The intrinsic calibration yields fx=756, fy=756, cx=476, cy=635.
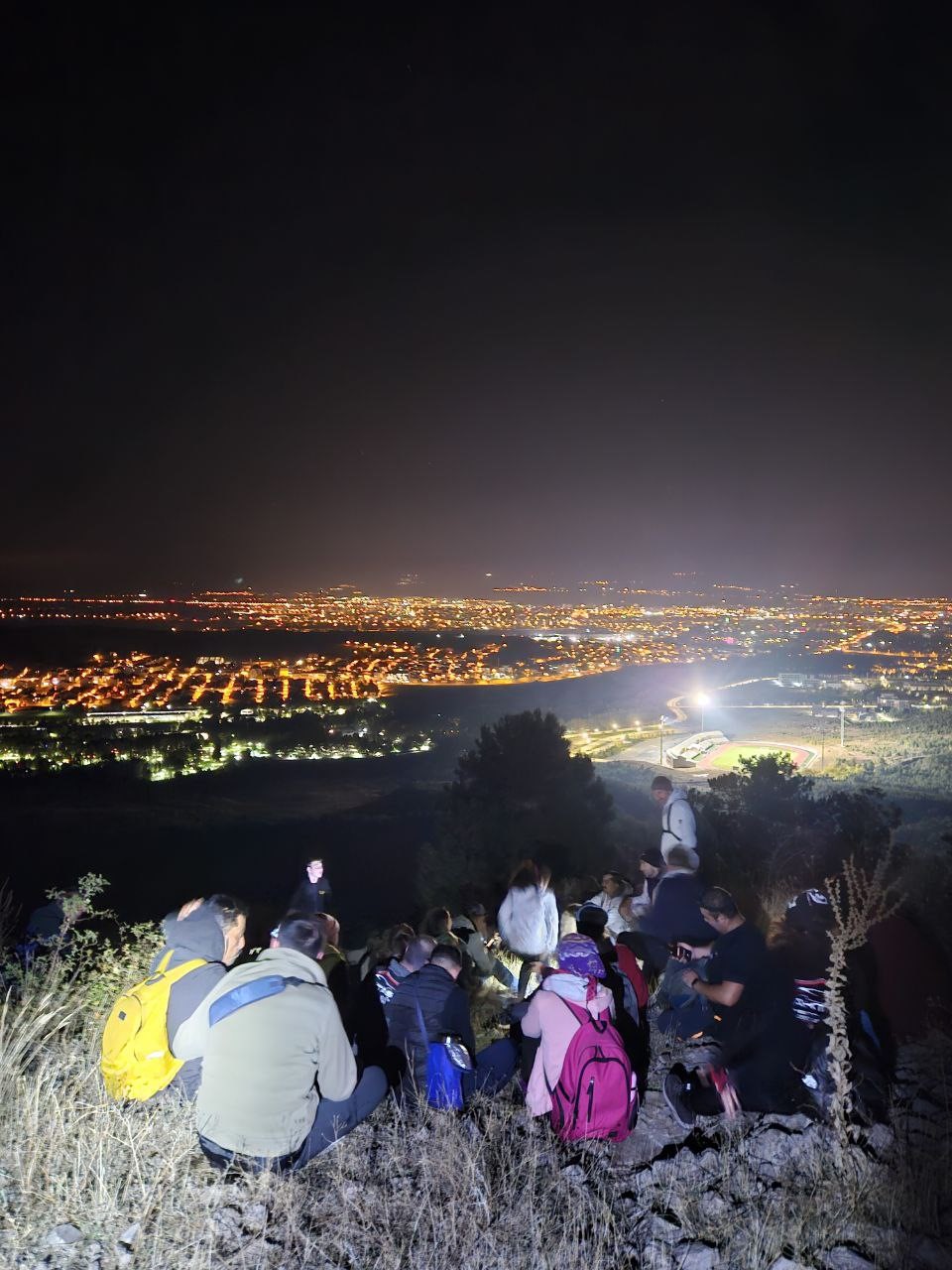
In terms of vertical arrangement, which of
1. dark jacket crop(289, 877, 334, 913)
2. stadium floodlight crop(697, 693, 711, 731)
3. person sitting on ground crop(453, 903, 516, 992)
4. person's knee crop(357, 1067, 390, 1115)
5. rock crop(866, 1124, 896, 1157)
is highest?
person's knee crop(357, 1067, 390, 1115)

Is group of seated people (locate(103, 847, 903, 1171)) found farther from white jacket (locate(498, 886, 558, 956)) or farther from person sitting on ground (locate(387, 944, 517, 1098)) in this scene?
white jacket (locate(498, 886, 558, 956))

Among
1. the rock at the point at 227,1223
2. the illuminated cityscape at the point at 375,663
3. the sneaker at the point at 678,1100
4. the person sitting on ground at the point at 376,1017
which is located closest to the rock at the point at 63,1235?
the rock at the point at 227,1223

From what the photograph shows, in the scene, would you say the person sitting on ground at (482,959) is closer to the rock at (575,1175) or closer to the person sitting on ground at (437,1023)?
the person sitting on ground at (437,1023)

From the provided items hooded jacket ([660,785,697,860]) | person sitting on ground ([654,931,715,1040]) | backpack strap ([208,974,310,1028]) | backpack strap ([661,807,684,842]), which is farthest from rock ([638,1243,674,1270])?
backpack strap ([661,807,684,842])

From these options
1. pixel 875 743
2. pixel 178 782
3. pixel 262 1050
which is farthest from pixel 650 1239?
pixel 178 782

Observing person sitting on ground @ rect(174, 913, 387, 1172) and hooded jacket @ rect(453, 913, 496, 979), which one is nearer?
person sitting on ground @ rect(174, 913, 387, 1172)

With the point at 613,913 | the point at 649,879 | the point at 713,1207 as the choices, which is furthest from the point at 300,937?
the point at 649,879

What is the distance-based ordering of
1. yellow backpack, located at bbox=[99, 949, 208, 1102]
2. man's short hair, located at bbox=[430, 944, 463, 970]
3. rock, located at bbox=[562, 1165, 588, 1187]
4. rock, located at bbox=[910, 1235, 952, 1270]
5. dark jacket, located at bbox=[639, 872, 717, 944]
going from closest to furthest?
rock, located at bbox=[910, 1235, 952, 1270], rock, located at bbox=[562, 1165, 588, 1187], yellow backpack, located at bbox=[99, 949, 208, 1102], man's short hair, located at bbox=[430, 944, 463, 970], dark jacket, located at bbox=[639, 872, 717, 944]

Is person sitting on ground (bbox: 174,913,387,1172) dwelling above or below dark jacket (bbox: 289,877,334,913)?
above
